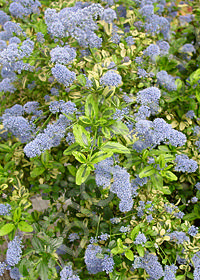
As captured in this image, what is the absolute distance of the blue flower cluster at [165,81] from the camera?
1.51 metres

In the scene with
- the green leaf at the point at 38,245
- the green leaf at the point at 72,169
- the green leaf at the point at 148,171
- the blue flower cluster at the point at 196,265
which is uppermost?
the green leaf at the point at 148,171

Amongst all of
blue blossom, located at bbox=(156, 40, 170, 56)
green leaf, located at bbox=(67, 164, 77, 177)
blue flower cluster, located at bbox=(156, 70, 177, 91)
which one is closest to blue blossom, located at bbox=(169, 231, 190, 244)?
green leaf, located at bbox=(67, 164, 77, 177)

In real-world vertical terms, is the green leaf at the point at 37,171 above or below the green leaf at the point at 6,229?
above

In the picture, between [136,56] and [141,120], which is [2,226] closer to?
[141,120]

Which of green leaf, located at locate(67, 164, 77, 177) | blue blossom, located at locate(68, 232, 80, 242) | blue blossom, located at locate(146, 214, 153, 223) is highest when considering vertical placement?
green leaf, located at locate(67, 164, 77, 177)

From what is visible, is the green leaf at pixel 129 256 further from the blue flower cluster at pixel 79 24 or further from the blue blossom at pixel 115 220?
the blue flower cluster at pixel 79 24

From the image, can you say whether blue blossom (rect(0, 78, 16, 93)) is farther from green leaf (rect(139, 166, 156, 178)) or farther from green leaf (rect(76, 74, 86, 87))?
green leaf (rect(139, 166, 156, 178))

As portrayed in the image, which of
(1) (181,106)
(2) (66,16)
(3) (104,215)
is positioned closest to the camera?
(2) (66,16)

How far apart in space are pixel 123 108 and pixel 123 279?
745 mm

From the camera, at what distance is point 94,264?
1197 millimetres

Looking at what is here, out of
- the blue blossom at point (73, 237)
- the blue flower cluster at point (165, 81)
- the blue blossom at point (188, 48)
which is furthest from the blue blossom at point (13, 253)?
the blue blossom at point (188, 48)

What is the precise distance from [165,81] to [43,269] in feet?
3.67

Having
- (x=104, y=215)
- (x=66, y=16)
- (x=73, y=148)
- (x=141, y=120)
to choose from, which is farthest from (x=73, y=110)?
(x=104, y=215)

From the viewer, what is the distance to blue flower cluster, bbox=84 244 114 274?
1136 mm
